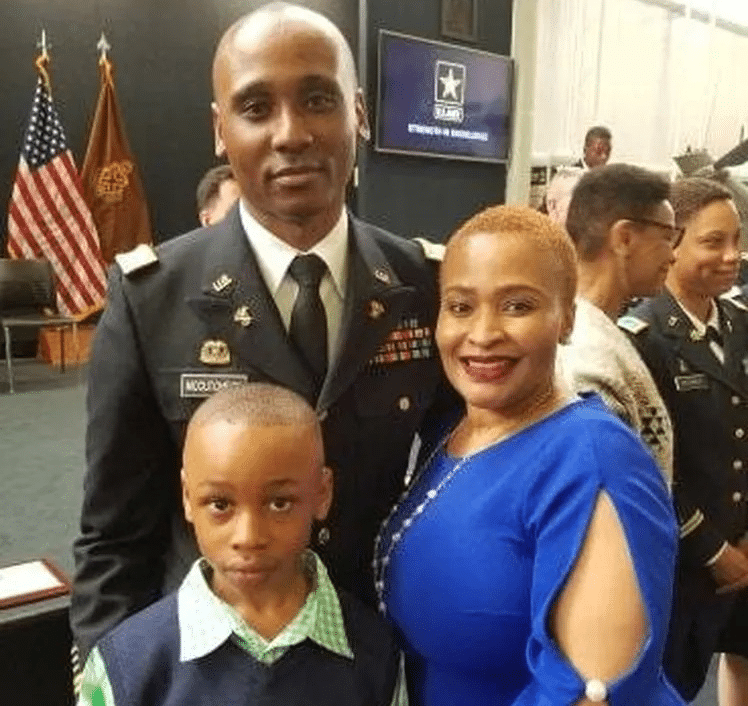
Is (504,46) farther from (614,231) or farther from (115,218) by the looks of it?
(614,231)

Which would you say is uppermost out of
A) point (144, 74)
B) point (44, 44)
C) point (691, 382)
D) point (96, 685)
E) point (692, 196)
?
point (44, 44)

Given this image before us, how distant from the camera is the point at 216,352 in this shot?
116 cm

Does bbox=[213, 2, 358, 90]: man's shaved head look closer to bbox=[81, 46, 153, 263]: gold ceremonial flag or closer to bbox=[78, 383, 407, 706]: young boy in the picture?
bbox=[78, 383, 407, 706]: young boy

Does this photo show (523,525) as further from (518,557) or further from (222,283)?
(222,283)

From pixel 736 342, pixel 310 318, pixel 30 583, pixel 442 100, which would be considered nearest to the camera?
pixel 310 318

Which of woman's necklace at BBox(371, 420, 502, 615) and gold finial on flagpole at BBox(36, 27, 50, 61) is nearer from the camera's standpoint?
woman's necklace at BBox(371, 420, 502, 615)

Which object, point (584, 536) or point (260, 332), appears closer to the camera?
point (584, 536)

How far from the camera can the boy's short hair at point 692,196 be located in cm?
225

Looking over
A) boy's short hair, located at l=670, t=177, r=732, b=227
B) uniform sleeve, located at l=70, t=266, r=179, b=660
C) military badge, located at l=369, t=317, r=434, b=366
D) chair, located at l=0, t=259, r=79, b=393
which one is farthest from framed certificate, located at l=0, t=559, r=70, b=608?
chair, located at l=0, t=259, r=79, b=393

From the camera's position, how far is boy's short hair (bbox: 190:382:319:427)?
0.99 m

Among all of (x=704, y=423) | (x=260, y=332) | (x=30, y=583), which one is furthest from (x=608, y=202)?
(x=30, y=583)

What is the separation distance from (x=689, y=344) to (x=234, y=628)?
4.98 feet

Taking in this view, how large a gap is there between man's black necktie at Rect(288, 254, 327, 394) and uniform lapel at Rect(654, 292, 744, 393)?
1.22 metres

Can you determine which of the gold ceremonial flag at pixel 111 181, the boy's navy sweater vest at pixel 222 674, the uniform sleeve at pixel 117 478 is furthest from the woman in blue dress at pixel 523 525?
the gold ceremonial flag at pixel 111 181
